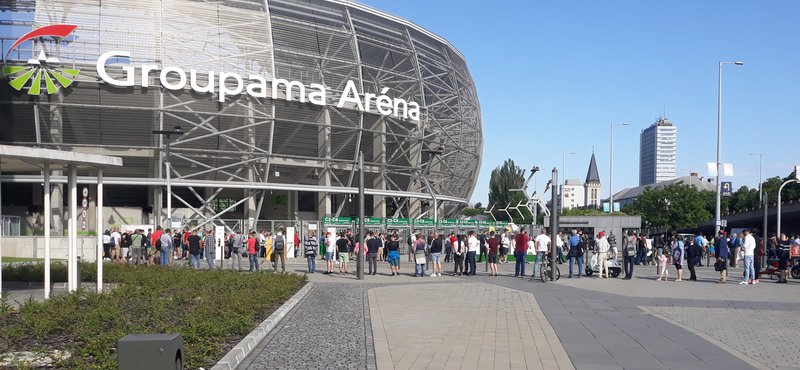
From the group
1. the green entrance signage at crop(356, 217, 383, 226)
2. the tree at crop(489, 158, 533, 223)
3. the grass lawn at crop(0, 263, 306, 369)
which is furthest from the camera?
the tree at crop(489, 158, 533, 223)

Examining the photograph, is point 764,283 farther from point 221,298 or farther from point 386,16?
point 386,16

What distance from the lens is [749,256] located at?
1984 centimetres

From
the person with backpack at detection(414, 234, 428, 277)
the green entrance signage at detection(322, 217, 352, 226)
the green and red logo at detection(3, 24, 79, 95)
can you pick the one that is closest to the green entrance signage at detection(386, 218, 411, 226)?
the green entrance signage at detection(322, 217, 352, 226)

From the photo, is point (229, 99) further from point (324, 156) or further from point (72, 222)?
point (72, 222)

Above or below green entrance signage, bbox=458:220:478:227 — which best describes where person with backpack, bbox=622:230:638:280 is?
above

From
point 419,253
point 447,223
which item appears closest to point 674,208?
point 447,223

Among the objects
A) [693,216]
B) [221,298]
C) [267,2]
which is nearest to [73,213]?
[221,298]

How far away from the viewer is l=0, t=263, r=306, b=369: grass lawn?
24.4 feet

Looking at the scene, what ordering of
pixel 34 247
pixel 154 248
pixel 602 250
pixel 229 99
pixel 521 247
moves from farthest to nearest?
pixel 229 99, pixel 34 247, pixel 154 248, pixel 521 247, pixel 602 250

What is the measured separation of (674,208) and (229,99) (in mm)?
47792

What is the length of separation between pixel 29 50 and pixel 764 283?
118 ft

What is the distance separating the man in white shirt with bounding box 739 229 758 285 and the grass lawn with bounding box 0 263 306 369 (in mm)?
13595

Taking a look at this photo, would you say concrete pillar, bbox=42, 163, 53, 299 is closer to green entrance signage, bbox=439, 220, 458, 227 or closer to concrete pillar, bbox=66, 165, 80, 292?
concrete pillar, bbox=66, 165, 80, 292

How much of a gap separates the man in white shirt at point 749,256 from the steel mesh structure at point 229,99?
22.0 meters
